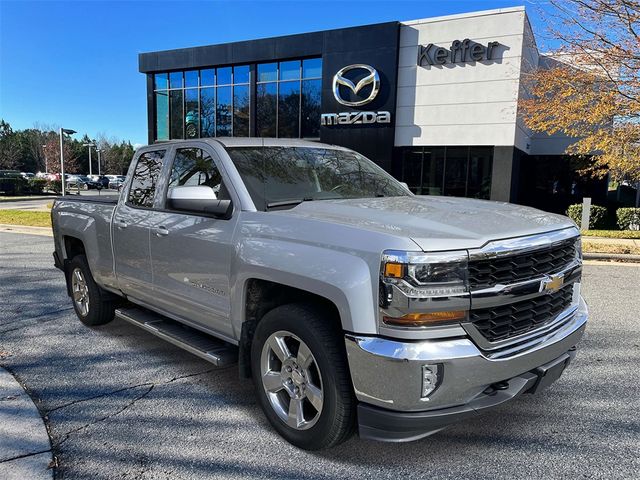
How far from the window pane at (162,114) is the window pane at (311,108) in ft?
30.6

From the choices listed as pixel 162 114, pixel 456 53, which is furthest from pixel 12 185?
pixel 456 53

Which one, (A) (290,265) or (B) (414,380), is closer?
(B) (414,380)

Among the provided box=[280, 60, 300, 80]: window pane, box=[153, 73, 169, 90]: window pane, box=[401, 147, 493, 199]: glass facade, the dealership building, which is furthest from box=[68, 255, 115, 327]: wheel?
box=[153, 73, 169, 90]: window pane

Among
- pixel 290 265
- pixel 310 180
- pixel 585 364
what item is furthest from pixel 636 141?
pixel 290 265

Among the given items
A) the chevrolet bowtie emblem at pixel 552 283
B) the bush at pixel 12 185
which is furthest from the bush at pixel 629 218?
the bush at pixel 12 185

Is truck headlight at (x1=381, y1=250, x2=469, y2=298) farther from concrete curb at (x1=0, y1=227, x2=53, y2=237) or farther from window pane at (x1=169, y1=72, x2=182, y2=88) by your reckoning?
window pane at (x1=169, y1=72, x2=182, y2=88)

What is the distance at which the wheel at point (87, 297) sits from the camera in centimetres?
539

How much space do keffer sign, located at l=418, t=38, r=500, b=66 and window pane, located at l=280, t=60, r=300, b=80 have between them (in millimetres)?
6093

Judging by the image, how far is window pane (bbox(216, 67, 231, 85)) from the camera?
25.7m

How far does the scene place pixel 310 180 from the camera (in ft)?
12.5

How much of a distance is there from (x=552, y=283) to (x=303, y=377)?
1539mm

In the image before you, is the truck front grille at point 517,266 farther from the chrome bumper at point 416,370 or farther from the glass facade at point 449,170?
the glass facade at point 449,170

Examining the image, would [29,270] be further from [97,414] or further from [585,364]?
[585,364]

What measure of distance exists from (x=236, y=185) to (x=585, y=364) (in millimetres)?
3388
